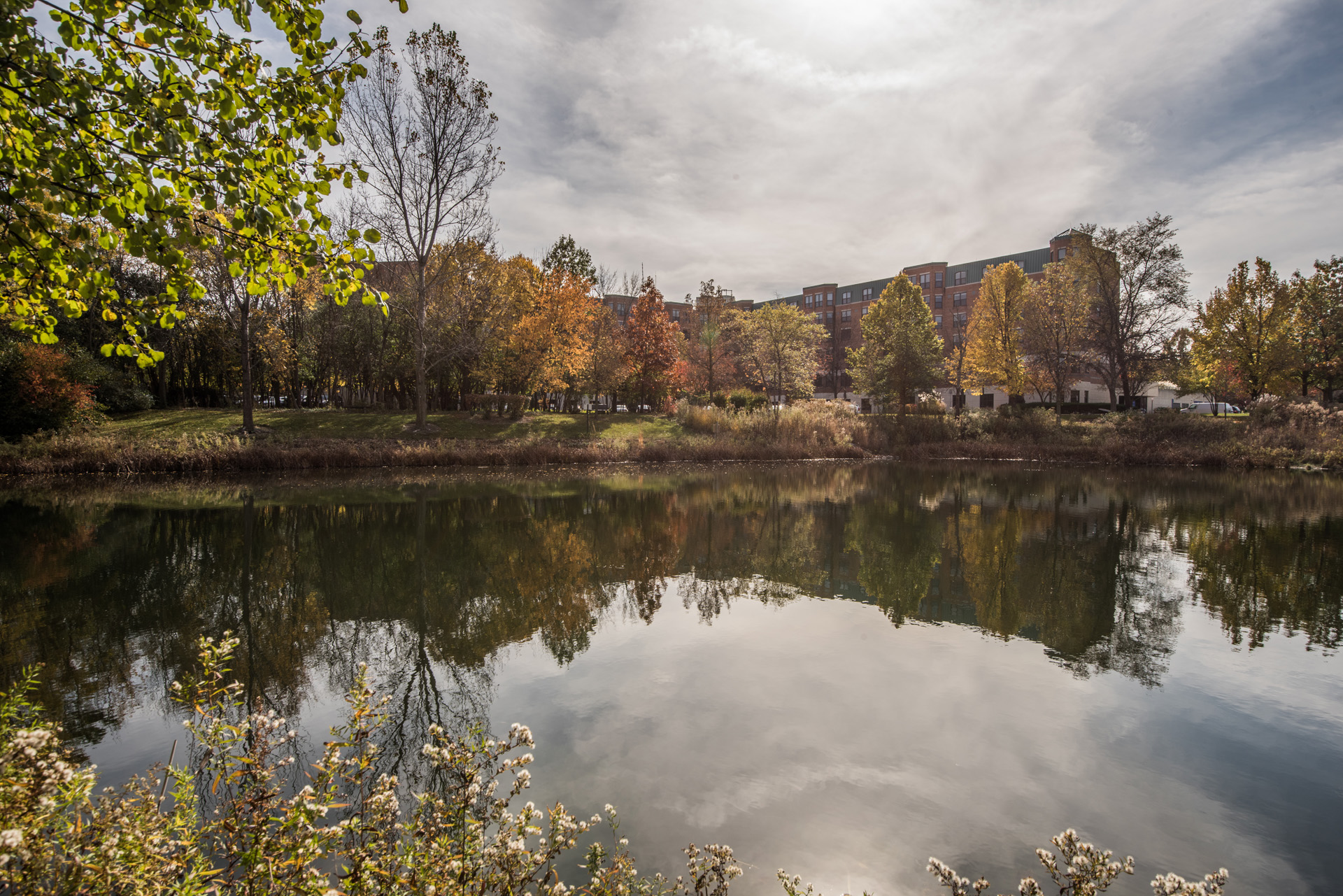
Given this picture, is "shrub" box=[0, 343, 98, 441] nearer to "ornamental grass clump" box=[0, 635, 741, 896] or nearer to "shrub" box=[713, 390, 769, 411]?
"ornamental grass clump" box=[0, 635, 741, 896]

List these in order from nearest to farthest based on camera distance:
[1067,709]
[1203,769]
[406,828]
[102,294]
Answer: [406,828]
[102,294]
[1203,769]
[1067,709]

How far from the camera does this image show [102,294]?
→ 439 cm

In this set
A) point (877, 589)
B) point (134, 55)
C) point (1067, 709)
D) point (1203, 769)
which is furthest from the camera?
point (877, 589)

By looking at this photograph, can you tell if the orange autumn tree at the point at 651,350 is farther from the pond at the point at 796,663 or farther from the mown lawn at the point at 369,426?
the pond at the point at 796,663

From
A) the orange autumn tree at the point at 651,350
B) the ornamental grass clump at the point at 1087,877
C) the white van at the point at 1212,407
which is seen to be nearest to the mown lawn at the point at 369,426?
the orange autumn tree at the point at 651,350

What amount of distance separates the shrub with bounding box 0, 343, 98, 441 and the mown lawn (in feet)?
5.25

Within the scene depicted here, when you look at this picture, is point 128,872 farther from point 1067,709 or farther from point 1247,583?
point 1247,583

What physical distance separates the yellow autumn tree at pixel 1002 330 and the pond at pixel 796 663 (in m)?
29.9

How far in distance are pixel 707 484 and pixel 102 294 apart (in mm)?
19644

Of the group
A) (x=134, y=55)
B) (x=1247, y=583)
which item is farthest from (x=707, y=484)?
(x=134, y=55)

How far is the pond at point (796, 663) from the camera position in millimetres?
4195

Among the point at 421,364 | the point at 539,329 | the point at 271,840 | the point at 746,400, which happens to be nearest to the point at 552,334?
the point at 539,329

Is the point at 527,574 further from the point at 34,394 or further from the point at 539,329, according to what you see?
the point at 539,329

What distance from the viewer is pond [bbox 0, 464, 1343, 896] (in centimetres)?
420
